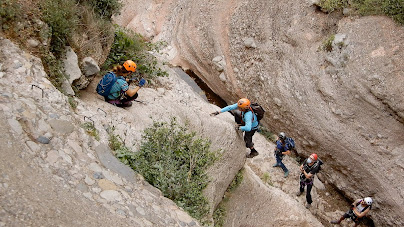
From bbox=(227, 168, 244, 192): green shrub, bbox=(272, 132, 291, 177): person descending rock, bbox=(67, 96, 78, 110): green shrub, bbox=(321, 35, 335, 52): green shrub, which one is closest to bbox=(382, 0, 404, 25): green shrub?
bbox=(321, 35, 335, 52): green shrub

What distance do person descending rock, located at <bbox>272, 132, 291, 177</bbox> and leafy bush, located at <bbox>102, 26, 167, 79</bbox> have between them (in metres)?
4.41

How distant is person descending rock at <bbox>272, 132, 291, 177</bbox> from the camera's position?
36.8 ft

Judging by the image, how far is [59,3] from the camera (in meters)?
6.84

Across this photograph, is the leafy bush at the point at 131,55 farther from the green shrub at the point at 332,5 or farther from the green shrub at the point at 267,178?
the green shrub at the point at 332,5

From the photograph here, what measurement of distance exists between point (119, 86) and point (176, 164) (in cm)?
234

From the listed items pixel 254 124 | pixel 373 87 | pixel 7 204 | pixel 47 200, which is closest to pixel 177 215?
pixel 47 200

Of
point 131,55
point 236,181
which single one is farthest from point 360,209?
point 131,55

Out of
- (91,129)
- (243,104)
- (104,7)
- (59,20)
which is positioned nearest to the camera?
(91,129)

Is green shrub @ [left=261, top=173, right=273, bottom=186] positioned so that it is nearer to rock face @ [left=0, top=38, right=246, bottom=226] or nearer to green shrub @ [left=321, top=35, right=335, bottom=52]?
rock face @ [left=0, top=38, right=246, bottom=226]

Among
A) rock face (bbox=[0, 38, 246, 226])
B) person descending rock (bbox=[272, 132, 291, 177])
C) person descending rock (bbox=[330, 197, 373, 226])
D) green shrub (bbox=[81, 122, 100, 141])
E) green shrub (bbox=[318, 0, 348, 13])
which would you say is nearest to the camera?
rock face (bbox=[0, 38, 246, 226])

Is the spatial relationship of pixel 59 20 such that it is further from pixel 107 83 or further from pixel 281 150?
pixel 281 150

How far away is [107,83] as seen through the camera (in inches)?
285

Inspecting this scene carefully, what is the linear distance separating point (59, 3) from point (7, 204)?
4.55m

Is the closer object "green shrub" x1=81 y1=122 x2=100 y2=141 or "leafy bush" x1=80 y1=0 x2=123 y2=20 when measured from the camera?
"green shrub" x1=81 y1=122 x2=100 y2=141
